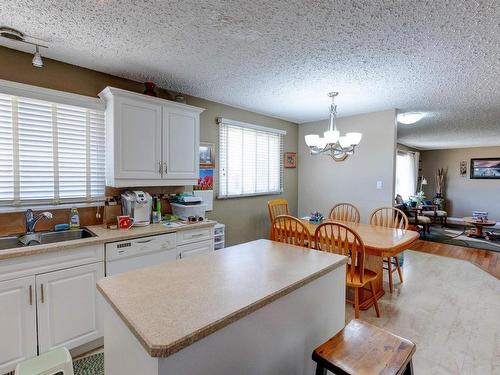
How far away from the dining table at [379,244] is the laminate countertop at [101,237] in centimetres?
149

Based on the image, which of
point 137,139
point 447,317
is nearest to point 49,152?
point 137,139

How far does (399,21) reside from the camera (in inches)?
65.4

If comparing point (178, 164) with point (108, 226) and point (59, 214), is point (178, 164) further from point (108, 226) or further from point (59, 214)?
point (59, 214)

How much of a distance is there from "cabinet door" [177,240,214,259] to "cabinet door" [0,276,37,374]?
3.66ft

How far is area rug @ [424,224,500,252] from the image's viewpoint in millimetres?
5531

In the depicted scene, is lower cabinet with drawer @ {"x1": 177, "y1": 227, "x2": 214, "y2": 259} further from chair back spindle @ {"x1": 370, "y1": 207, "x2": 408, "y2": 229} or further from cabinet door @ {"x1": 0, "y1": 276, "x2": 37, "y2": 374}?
chair back spindle @ {"x1": 370, "y1": 207, "x2": 408, "y2": 229}

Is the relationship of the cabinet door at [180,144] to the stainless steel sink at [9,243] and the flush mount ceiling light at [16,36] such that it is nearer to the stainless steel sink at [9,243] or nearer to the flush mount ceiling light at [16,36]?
the flush mount ceiling light at [16,36]

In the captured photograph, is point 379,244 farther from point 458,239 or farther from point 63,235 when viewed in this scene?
point 458,239

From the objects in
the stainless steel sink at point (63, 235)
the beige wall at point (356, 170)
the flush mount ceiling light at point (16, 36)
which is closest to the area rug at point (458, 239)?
the beige wall at point (356, 170)

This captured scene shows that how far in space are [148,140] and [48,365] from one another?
184cm

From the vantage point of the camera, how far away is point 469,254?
4.82m

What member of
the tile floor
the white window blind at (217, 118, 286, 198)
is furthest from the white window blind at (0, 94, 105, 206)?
the tile floor

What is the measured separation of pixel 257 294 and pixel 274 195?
3412mm

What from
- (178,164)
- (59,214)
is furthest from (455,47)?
(59,214)
